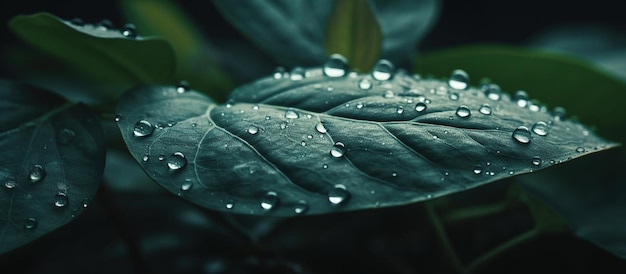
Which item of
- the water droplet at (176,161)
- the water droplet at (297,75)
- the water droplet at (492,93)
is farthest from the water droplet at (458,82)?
the water droplet at (176,161)

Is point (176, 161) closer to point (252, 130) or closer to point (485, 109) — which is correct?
point (252, 130)

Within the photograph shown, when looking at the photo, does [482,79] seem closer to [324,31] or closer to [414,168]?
[324,31]

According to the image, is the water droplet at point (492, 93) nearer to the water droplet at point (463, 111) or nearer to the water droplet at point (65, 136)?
the water droplet at point (463, 111)

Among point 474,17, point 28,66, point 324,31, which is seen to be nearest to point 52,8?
point 28,66

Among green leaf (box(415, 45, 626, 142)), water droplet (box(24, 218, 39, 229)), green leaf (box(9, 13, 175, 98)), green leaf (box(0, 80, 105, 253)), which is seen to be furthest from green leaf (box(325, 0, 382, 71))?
water droplet (box(24, 218, 39, 229))

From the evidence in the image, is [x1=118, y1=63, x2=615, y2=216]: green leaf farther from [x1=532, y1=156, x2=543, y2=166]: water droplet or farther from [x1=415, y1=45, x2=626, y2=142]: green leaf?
[x1=415, y1=45, x2=626, y2=142]: green leaf
